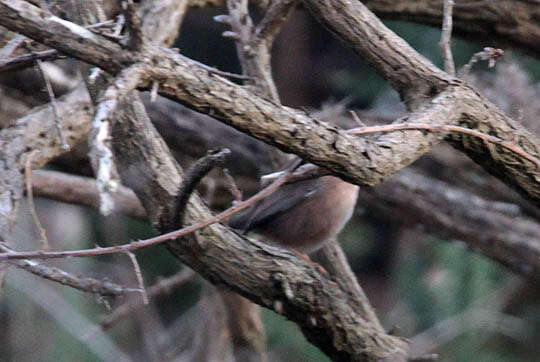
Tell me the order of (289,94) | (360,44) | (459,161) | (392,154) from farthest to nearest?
(289,94) → (459,161) → (360,44) → (392,154)

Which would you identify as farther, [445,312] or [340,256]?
[445,312]

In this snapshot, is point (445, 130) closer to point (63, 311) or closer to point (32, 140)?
point (32, 140)

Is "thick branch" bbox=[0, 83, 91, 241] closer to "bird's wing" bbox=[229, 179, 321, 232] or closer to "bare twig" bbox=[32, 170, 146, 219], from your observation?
"bare twig" bbox=[32, 170, 146, 219]

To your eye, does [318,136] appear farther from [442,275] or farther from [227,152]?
[442,275]

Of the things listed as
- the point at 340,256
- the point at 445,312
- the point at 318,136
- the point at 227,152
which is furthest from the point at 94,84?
the point at 445,312

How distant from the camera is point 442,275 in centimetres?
635

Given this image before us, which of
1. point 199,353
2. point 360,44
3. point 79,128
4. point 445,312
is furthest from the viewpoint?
point 445,312

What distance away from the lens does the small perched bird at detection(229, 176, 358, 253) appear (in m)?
4.07

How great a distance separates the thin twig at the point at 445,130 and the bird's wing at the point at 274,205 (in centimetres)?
172

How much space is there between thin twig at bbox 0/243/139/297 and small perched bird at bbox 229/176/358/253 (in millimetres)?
1786

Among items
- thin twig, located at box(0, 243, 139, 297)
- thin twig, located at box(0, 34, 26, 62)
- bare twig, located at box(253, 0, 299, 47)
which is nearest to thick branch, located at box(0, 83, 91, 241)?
thin twig, located at box(0, 243, 139, 297)

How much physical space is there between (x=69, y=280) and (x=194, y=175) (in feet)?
1.56

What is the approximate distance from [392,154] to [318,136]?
0.25 m

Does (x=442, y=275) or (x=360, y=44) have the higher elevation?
(x=360, y=44)
